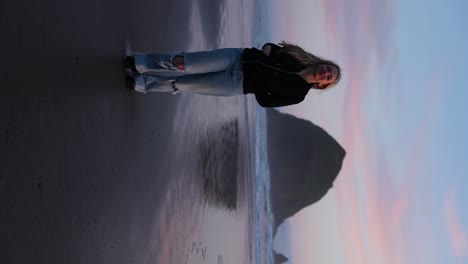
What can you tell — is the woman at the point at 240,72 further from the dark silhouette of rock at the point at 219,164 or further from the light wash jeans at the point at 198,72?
the dark silhouette of rock at the point at 219,164

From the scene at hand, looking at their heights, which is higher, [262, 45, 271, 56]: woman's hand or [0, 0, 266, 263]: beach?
[262, 45, 271, 56]: woman's hand

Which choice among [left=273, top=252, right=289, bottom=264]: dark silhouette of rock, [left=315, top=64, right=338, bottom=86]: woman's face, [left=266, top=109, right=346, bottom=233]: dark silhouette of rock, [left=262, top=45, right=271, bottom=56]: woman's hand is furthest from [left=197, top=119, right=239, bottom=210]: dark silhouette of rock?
[left=266, top=109, right=346, bottom=233]: dark silhouette of rock

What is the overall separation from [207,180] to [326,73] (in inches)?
146

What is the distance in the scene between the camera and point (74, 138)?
2.80 metres

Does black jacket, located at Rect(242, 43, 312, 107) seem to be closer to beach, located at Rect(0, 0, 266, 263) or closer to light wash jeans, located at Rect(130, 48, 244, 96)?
light wash jeans, located at Rect(130, 48, 244, 96)

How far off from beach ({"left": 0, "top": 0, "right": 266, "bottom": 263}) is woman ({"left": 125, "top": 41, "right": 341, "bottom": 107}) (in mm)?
202

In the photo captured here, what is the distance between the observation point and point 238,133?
1270 centimetres

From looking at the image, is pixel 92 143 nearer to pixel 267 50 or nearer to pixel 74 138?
pixel 74 138

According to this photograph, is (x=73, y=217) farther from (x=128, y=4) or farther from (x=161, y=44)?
(x=161, y=44)

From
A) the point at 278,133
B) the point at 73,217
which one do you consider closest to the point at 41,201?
the point at 73,217

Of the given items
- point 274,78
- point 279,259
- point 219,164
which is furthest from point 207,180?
point 279,259

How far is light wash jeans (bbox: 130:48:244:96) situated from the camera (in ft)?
12.7

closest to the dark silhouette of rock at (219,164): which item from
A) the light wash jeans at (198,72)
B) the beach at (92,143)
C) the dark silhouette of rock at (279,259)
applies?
the beach at (92,143)

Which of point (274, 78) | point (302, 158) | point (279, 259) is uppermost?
point (274, 78)
